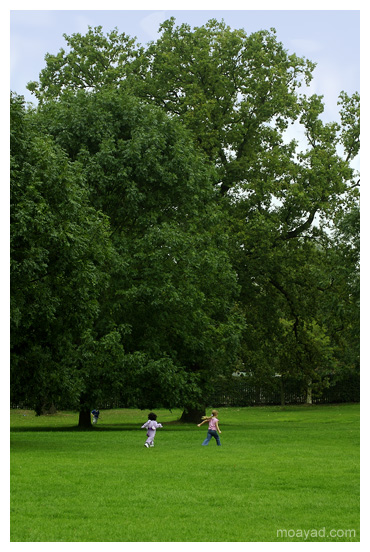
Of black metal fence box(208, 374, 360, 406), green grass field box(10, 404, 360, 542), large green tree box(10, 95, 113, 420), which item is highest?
large green tree box(10, 95, 113, 420)

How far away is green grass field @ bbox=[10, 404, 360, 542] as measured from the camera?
11117mm

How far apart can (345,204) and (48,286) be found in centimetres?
2137

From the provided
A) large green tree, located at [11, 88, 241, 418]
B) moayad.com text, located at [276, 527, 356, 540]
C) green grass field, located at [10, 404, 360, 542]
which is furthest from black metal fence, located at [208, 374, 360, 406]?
moayad.com text, located at [276, 527, 356, 540]

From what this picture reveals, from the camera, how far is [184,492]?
14.9 metres

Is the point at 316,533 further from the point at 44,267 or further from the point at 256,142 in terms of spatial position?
the point at 256,142

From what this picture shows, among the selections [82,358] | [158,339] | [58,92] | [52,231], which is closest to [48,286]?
[52,231]

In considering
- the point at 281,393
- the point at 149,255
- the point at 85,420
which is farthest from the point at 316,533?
the point at 281,393

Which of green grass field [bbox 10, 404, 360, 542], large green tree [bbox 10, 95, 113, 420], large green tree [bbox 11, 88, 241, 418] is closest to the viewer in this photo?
green grass field [bbox 10, 404, 360, 542]

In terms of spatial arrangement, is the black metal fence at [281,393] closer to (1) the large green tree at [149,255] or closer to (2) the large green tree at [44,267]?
(1) the large green tree at [149,255]

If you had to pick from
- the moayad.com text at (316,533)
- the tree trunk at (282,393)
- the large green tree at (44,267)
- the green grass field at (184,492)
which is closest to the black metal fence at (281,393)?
the tree trunk at (282,393)

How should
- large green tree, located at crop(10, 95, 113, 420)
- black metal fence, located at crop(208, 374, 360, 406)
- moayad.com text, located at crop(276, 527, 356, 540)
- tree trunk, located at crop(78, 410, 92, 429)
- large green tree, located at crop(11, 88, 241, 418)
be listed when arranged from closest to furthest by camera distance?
moayad.com text, located at crop(276, 527, 356, 540) < large green tree, located at crop(10, 95, 113, 420) < large green tree, located at crop(11, 88, 241, 418) < tree trunk, located at crop(78, 410, 92, 429) < black metal fence, located at crop(208, 374, 360, 406)

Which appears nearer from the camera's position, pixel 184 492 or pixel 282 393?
pixel 184 492

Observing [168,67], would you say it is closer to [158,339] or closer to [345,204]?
[345,204]

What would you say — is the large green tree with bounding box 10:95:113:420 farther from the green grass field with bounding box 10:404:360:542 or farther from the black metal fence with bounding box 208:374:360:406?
the black metal fence with bounding box 208:374:360:406
